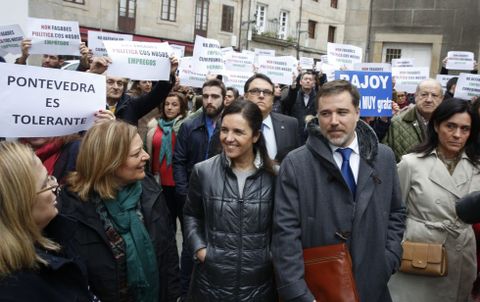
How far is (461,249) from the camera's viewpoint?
3.27 m

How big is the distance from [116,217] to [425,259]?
1.99 meters

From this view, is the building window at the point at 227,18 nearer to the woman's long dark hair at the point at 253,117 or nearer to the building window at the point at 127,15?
the building window at the point at 127,15

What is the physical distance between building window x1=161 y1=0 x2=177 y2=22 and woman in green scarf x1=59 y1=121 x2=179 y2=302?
2741 centimetres

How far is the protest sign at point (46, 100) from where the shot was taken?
2.78 m

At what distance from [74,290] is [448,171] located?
256 cm

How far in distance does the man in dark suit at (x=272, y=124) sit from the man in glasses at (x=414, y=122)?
1.06m

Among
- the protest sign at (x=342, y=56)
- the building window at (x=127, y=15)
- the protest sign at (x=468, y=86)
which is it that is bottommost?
the protest sign at (x=468, y=86)

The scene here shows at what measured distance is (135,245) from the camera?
262cm

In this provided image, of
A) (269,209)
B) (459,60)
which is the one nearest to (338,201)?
(269,209)

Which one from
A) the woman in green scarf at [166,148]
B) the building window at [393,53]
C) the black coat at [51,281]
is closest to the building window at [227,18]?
the building window at [393,53]

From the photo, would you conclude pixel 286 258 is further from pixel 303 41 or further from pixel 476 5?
pixel 303 41

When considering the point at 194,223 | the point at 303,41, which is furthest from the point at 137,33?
the point at 194,223

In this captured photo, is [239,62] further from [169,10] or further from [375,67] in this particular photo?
[169,10]

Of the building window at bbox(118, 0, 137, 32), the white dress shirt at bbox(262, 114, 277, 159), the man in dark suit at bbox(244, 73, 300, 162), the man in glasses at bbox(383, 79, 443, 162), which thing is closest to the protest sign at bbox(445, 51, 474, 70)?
the man in glasses at bbox(383, 79, 443, 162)
